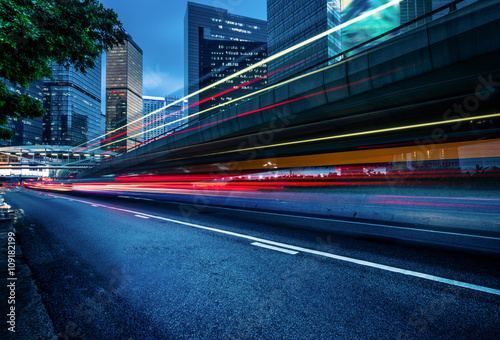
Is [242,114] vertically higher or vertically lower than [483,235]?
higher

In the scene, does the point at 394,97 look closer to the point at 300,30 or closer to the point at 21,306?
the point at 21,306

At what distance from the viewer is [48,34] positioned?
4801 millimetres

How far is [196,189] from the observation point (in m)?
19.8

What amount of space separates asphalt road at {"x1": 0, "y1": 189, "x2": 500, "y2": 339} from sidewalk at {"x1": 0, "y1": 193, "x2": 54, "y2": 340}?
0.11m

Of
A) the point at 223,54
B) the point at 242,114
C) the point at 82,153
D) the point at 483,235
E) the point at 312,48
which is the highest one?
the point at 223,54

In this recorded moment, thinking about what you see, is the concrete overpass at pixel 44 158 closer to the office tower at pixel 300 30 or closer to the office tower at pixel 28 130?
the office tower at pixel 28 130

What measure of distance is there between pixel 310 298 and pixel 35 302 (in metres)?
3.40

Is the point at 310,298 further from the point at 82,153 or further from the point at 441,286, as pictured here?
the point at 82,153

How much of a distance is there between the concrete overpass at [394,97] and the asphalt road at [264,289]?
6.61 m

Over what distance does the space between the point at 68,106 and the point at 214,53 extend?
111 metres

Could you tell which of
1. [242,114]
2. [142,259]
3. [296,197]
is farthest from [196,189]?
[142,259]

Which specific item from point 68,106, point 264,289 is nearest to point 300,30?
point 264,289

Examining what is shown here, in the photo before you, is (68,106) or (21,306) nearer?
(21,306)

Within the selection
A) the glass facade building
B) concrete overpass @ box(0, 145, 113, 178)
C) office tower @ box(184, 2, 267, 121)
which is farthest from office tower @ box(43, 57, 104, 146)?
the glass facade building
